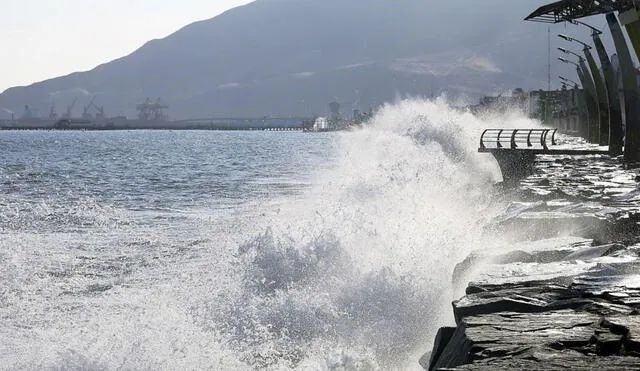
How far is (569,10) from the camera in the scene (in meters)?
24.5

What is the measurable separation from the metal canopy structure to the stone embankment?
9700mm

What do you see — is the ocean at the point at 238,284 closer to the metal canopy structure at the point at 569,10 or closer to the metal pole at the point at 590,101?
the metal canopy structure at the point at 569,10

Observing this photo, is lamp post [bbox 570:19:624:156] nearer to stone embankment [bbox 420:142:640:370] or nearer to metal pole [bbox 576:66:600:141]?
metal pole [bbox 576:66:600:141]

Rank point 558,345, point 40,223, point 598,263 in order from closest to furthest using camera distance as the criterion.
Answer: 1. point 558,345
2. point 598,263
3. point 40,223

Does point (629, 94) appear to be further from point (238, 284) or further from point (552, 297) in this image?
point (552, 297)

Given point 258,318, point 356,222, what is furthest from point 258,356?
point 356,222

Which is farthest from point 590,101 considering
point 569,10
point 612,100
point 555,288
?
point 555,288

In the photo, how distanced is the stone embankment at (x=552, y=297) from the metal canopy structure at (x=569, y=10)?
9.70 metres

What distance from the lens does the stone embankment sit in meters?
6.13

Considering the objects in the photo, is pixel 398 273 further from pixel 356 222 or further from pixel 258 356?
pixel 356 222

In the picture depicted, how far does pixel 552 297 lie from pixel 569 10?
1791 centimetres

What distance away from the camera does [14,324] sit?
12195 mm

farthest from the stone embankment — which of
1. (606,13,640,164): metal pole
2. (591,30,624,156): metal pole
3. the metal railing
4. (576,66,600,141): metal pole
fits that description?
(576,66,600,141): metal pole

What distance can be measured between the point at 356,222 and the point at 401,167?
15.5 m
